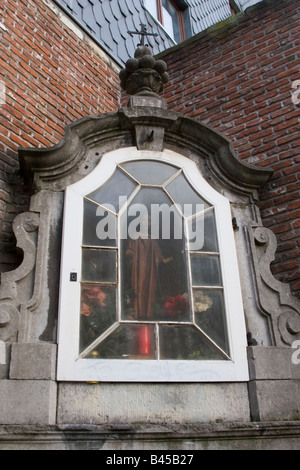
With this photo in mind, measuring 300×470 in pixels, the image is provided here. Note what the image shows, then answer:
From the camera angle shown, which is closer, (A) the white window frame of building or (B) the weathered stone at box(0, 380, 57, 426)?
(B) the weathered stone at box(0, 380, 57, 426)

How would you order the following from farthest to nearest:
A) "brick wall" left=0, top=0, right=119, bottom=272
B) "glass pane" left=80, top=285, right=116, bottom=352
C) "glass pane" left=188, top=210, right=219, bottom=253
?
1. "brick wall" left=0, top=0, right=119, bottom=272
2. "glass pane" left=188, top=210, right=219, bottom=253
3. "glass pane" left=80, top=285, right=116, bottom=352

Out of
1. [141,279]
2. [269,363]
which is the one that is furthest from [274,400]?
[141,279]

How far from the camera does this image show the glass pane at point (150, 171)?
4.06 metres

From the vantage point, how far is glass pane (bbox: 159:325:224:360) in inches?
133

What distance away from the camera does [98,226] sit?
12.3 feet

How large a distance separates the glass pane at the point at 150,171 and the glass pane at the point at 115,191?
85 millimetres

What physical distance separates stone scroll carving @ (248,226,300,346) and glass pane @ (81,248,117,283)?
1139 mm

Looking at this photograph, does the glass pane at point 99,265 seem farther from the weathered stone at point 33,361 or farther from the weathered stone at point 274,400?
the weathered stone at point 274,400

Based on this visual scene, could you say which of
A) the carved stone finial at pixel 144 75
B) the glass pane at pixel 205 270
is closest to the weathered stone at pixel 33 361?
the glass pane at pixel 205 270

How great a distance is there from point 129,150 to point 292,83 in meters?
2.15

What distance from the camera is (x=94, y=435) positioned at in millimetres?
2904

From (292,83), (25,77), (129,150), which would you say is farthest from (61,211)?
(292,83)

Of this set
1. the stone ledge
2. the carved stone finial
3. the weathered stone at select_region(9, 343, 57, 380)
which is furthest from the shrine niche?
the carved stone finial

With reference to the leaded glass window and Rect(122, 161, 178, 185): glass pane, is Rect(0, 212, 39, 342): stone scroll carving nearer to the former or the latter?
the leaded glass window
